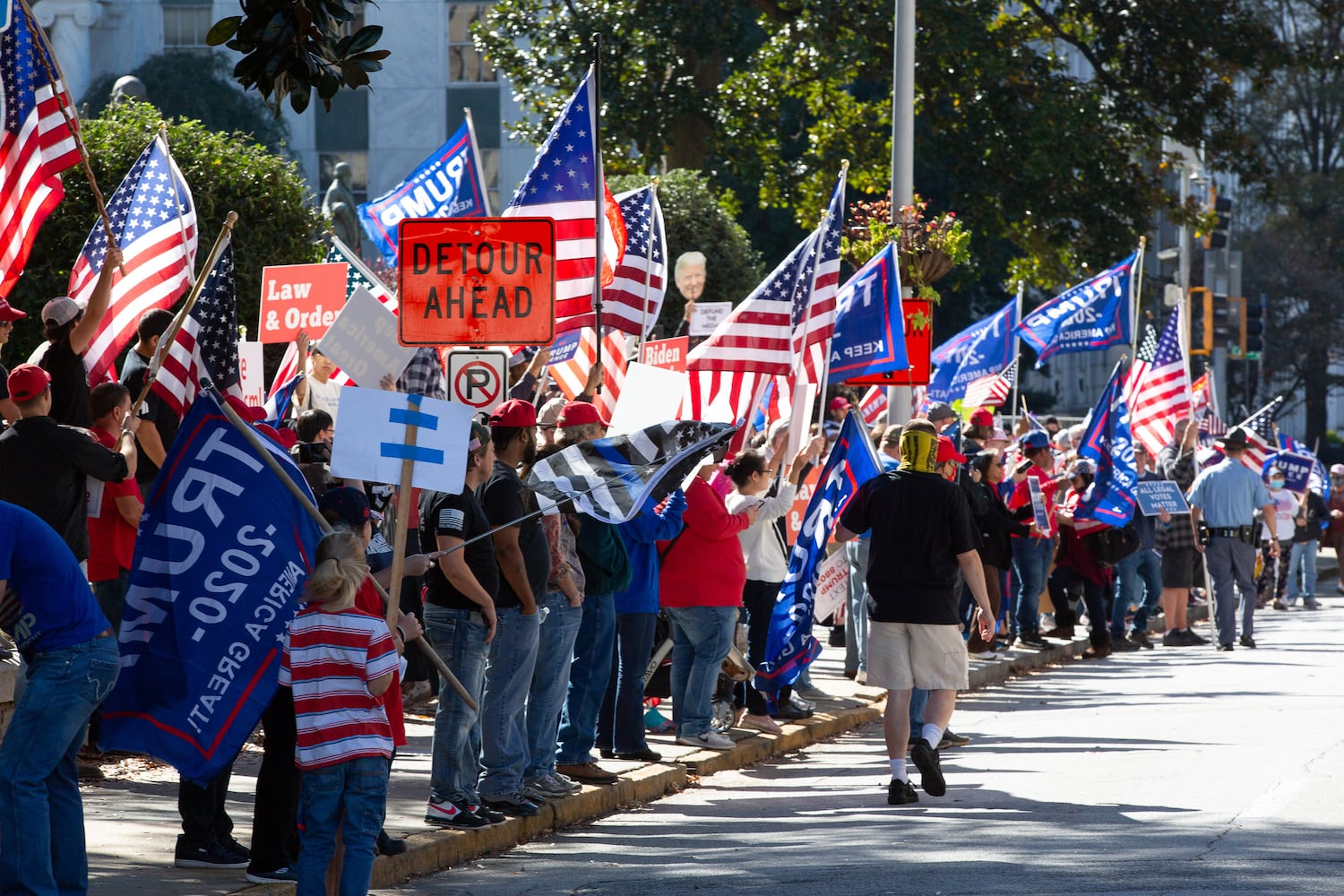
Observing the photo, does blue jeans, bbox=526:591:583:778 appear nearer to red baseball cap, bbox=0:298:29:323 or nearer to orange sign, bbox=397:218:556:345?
orange sign, bbox=397:218:556:345

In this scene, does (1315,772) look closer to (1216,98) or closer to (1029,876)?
(1029,876)

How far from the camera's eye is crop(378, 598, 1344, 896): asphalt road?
7750mm

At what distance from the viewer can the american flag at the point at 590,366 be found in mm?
15250

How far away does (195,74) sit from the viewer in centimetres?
4453

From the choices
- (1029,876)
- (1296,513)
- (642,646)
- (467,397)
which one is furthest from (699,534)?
(1296,513)

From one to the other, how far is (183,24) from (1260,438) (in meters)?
30.5

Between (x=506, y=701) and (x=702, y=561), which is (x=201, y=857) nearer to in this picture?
(x=506, y=701)

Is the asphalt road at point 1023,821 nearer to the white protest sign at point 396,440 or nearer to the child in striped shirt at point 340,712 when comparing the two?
the child in striped shirt at point 340,712

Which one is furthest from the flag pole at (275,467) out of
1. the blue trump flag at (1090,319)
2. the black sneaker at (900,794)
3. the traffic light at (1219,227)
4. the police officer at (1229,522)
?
the traffic light at (1219,227)

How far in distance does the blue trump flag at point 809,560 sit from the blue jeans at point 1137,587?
7.88m

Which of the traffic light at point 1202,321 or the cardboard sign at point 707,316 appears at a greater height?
the traffic light at point 1202,321

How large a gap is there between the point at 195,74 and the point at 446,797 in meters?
38.6

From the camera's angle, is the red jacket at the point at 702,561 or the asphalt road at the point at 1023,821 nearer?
the asphalt road at the point at 1023,821

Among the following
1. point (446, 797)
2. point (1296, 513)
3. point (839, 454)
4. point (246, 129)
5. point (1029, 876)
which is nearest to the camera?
point (1029, 876)
